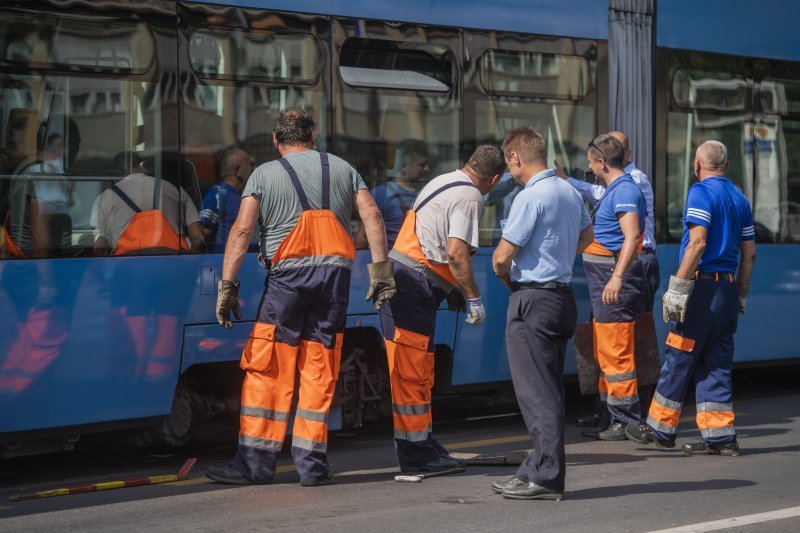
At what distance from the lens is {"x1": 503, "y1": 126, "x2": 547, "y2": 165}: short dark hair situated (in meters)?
6.74

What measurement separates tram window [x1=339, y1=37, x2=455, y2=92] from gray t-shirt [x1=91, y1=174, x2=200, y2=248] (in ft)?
4.37

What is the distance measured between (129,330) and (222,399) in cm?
101

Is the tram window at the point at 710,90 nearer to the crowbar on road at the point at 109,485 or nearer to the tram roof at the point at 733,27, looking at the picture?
the tram roof at the point at 733,27

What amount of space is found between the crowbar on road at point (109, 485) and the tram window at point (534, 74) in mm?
3226

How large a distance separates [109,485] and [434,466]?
1726 millimetres

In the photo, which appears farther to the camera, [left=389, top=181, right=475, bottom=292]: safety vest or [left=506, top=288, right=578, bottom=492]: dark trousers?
[left=389, top=181, right=475, bottom=292]: safety vest

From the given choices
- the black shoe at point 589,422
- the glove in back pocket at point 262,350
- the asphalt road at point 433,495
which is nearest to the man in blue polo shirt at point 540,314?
the asphalt road at point 433,495

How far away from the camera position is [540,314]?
6.58m

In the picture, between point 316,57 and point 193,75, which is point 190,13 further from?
point 316,57

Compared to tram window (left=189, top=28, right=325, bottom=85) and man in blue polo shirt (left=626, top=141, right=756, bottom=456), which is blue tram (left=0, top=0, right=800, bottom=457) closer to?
tram window (left=189, top=28, right=325, bottom=85)

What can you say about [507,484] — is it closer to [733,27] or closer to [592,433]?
[592,433]

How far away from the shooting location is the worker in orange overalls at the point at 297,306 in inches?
272

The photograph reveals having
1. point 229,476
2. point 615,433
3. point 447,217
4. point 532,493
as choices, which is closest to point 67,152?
point 229,476

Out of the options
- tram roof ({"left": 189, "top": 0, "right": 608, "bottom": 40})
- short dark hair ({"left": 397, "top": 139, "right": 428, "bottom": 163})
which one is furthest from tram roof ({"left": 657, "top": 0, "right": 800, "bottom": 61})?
short dark hair ({"left": 397, "top": 139, "right": 428, "bottom": 163})
